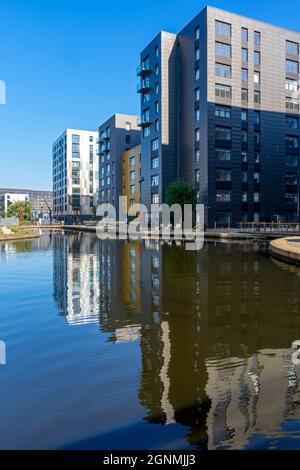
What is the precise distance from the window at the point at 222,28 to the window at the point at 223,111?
36.6 ft

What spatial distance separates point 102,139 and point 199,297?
305 ft

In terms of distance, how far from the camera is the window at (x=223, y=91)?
56.2 metres

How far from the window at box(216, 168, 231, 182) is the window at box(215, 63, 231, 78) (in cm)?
1447

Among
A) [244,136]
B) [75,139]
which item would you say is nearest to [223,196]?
[244,136]

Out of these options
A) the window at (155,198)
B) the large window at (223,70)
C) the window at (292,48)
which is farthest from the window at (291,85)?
the window at (155,198)

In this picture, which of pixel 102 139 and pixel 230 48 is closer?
pixel 230 48

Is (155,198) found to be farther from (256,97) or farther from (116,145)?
(116,145)

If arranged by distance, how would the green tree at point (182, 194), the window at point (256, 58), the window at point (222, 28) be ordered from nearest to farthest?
the green tree at point (182, 194), the window at point (222, 28), the window at point (256, 58)

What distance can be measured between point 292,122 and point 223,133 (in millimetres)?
15497

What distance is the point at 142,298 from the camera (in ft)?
38.6

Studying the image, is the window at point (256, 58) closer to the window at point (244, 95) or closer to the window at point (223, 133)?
the window at point (244, 95)

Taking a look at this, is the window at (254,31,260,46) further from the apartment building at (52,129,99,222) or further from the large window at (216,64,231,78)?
the apartment building at (52,129,99,222)

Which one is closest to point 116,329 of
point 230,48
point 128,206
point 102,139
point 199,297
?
point 199,297
